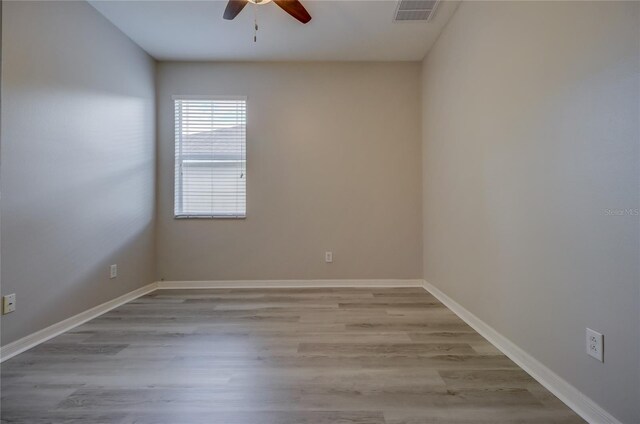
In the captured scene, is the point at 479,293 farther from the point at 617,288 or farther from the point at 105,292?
the point at 105,292

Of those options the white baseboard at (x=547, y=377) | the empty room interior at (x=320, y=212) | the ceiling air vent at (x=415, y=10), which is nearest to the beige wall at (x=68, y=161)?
the empty room interior at (x=320, y=212)

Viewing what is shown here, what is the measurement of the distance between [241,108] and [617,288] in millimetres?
3466

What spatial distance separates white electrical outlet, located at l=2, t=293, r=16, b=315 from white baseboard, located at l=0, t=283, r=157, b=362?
22 centimetres

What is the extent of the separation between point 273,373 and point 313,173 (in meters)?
2.27

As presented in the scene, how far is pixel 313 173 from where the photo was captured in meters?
3.43

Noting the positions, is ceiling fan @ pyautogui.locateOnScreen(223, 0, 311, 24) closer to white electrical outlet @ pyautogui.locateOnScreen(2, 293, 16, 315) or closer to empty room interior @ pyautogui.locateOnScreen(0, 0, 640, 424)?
empty room interior @ pyautogui.locateOnScreen(0, 0, 640, 424)

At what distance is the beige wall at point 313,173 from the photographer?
3.42 m

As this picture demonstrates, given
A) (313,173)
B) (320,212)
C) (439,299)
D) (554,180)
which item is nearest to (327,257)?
(320,212)

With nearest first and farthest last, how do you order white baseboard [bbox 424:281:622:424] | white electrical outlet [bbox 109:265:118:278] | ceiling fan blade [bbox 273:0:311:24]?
white baseboard [bbox 424:281:622:424] → ceiling fan blade [bbox 273:0:311:24] → white electrical outlet [bbox 109:265:118:278]

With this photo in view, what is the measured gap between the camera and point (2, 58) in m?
1.77

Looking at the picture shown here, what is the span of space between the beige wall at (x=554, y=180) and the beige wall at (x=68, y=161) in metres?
3.13

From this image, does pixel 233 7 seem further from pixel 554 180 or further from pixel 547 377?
pixel 547 377

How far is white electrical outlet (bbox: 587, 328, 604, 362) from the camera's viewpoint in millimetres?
1201

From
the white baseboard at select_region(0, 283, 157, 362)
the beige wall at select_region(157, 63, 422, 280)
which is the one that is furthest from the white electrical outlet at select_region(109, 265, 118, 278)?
the beige wall at select_region(157, 63, 422, 280)
